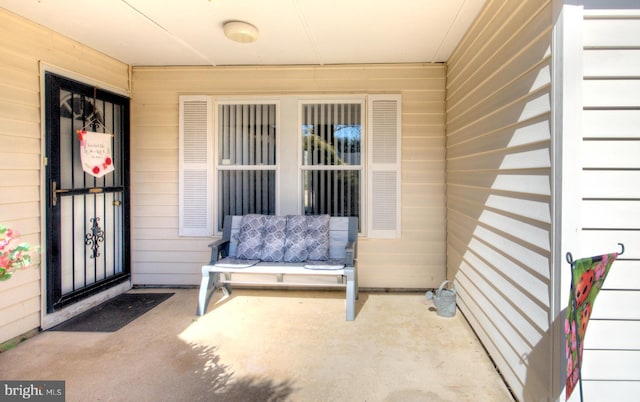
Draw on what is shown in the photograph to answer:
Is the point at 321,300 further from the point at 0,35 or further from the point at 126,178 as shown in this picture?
the point at 0,35

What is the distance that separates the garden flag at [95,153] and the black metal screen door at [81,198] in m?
0.05

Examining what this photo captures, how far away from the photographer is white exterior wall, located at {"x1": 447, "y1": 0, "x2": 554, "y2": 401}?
1.79 metres

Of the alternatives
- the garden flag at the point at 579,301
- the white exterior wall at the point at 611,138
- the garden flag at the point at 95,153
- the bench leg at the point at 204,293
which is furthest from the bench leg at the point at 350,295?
the garden flag at the point at 95,153

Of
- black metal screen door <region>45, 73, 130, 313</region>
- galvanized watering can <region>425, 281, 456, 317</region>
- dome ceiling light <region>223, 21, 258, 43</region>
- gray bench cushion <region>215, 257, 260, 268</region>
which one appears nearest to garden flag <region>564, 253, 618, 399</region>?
galvanized watering can <region>425, 281, 456, 317</region>

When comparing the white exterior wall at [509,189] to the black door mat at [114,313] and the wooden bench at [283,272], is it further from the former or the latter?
the black door mat at [114,313]

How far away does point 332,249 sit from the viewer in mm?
3787

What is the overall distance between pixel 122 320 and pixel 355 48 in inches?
135

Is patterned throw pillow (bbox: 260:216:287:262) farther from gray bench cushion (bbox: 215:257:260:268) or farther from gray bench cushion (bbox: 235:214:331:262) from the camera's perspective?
gray bench cushion (bbox: 215:257:260:268)

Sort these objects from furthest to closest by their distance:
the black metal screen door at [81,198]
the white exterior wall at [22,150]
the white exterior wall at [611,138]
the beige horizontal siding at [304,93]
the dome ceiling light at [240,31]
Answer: the beige horizontal siding at [304,93] → the black metal screen door at [81,198] → the dome ceiling light at [240,31] → the white exterior wall at [22,150] → the white exterior wall at [611,138]

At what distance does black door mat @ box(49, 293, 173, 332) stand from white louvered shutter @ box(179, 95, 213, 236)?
2.68 ft

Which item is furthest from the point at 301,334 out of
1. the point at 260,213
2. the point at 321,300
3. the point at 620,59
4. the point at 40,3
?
the point at 40,3

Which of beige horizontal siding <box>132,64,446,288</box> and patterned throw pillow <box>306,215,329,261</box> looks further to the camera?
beige horizontal siding <box>132,64,446,288</box>

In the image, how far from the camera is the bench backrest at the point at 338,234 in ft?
12.4

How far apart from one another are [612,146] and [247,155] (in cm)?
339
